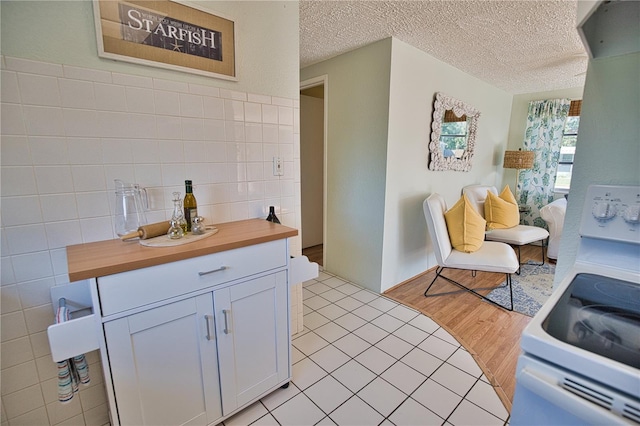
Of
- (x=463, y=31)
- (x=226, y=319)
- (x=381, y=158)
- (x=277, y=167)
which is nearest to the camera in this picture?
(x=226, y=319)

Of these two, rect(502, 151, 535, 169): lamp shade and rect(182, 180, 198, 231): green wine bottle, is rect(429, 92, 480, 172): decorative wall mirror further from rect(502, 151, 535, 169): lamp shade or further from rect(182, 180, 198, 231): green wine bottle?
rect(182, 180, 198, 231): green wine bottle

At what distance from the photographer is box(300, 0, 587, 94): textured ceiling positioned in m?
1.82

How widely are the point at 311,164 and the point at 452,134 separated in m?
1.79

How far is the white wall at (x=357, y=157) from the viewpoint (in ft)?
8.10

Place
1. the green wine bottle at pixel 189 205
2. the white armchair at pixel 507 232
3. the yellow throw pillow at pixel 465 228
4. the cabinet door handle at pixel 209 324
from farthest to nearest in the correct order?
the white armchair at pixel 507 232
the yellow throw pillow at pixel 465 228
the green wine bottle at pixel 189 205
the cabinet door handle at pixel 209 324

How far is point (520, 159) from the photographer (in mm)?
3910

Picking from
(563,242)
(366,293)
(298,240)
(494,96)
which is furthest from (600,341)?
(494,96)

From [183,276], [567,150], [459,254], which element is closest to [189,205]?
[183,276]

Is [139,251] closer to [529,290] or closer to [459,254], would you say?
[459,254]

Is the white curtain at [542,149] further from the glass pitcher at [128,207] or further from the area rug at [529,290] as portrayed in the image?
the glass pitcher at [128,207]

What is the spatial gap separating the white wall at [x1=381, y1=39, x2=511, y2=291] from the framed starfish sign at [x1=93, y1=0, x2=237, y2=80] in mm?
1443

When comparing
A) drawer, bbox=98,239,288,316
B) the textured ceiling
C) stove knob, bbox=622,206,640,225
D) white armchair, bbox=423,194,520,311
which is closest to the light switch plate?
drawer, bbox=98,239,288,316

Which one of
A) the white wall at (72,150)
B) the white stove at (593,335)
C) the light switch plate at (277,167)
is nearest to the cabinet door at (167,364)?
the white wall at (72,150)

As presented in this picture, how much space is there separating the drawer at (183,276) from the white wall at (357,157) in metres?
1.45
